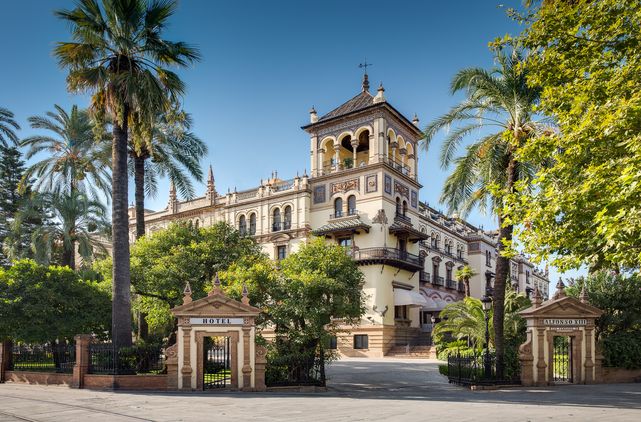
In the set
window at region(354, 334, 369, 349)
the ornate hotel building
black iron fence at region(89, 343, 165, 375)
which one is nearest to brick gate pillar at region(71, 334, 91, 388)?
black iron fence at region(89, 343, 165, 375)

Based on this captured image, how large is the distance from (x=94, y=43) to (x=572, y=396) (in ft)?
63.6

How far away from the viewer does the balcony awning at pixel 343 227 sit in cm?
4138

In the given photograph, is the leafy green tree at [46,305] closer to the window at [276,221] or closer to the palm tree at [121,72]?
the palm tree at [121,72]

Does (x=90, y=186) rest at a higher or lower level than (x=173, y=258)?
higher

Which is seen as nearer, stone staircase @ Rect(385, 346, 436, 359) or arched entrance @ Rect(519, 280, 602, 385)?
arched entrance @ Rect(519, 280, 602, 385)

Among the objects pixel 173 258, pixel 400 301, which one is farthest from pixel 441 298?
pixel 173 258

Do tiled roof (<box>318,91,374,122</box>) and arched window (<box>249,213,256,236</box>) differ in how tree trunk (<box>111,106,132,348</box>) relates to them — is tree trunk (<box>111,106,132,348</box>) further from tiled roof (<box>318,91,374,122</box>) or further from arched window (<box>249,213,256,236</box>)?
arched window (<box>249,213,256,236</box>)

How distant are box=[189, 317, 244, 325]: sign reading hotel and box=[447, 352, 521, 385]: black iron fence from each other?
8331mm

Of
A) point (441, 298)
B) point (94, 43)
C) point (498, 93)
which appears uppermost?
point (94, 43)

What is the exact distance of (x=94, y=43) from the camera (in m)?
19.7

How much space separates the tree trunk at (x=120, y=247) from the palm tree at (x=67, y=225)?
43.8 feet

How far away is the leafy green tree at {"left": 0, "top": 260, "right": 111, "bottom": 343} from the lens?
21.0 m

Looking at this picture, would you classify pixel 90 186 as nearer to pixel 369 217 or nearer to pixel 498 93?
pixel 369 217

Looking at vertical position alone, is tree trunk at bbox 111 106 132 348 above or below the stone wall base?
above
